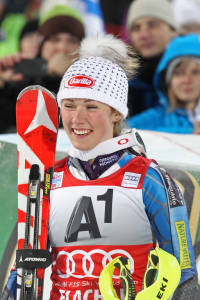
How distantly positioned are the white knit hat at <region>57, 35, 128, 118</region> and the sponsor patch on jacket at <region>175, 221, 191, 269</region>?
1.75ft

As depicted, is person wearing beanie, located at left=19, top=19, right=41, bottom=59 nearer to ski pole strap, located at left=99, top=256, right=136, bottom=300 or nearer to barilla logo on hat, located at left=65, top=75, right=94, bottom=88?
barilla logo on hat, located at left=65, top=75, right=94, bottom=88

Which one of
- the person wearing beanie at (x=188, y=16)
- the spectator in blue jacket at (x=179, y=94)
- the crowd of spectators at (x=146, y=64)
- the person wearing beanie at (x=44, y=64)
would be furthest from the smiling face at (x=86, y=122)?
the person wearing beanie at (x=188, y=16)

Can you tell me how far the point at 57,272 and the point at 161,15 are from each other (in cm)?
315

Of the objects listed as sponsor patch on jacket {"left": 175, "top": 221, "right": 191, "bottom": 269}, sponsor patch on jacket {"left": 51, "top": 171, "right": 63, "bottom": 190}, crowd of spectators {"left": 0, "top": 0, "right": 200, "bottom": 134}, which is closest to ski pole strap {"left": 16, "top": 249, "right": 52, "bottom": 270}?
sponsor patch on jacket {"left": 51, "top": 171, "right": 63, "bottom": 190}

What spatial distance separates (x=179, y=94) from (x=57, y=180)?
6.75ft

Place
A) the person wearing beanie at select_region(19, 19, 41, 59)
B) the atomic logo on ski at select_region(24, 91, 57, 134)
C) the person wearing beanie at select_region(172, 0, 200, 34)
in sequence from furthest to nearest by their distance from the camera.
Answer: the person wearing beanie at select_region(19, 19, 41, 59) → the person wearing beanie at select_region(172, 0, 200, 34) → the atomic logo on ski at select_region(24, 91, 57, 134)

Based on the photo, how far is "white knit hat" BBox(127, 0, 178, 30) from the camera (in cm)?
523

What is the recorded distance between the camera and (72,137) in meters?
2.55

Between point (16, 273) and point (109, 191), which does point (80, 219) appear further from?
point (16, 273)

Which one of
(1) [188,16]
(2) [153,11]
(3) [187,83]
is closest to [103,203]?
(3) [187,83]

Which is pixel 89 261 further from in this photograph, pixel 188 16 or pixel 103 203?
pixel 188 16

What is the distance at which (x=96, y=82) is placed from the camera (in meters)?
2.59

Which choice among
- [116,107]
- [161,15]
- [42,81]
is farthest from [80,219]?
[161,15]

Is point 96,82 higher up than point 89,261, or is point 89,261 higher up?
point 96,82
